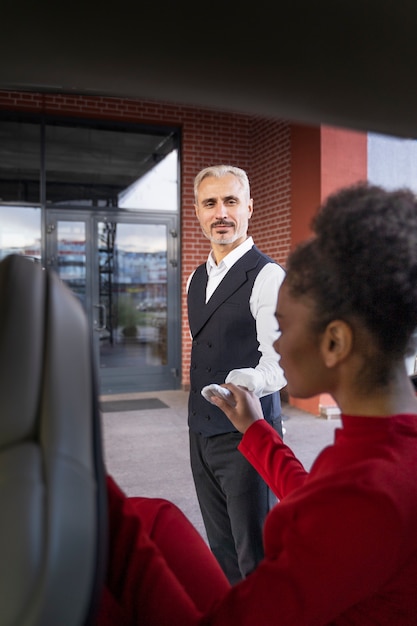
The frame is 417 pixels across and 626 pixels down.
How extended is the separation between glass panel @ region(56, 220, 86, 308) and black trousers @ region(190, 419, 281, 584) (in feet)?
17.2

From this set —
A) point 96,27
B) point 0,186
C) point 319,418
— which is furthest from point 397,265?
point 0,186

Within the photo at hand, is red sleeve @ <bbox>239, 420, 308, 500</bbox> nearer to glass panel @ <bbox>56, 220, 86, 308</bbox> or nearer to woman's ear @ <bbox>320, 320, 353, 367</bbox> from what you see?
woman's ear @ <bbox>320, 320, 353, 367</bbox>

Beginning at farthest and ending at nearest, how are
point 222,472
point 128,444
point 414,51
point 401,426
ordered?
point 128,444
point 222,472
point 401,426
point 414,51

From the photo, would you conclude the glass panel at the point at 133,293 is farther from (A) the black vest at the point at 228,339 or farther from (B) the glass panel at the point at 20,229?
(A) the black vest at the point at 228,339

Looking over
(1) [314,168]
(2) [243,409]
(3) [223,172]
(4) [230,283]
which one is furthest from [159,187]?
(2) [243,409]

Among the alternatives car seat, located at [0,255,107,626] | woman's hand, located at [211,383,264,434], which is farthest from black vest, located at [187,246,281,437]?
car seat, located at [0,255,107,626]

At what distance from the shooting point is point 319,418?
557cm

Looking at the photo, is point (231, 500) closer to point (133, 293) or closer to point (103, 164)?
point (133, 293)

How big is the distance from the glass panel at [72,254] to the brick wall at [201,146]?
121cm

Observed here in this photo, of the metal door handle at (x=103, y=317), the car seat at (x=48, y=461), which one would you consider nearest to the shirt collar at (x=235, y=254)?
the car seat at (x=48, y=461)

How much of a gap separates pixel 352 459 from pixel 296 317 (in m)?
0.19

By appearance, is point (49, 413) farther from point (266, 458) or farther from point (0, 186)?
point (0, 186)

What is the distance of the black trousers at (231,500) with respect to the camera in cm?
177

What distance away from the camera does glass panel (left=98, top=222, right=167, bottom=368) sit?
709 cm
